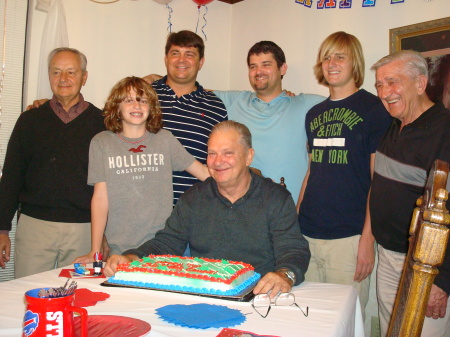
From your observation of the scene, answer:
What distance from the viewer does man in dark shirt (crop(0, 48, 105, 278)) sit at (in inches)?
110

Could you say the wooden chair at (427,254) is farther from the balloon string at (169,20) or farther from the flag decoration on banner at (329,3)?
the balloon string at (169,20)

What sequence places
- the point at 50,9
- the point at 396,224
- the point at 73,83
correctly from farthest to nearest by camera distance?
the point at 50,9 < the point at 73,83 < the point at 396,224

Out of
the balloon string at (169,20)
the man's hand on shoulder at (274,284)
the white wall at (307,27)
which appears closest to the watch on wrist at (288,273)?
the man's hand on shoulder at (274,284)

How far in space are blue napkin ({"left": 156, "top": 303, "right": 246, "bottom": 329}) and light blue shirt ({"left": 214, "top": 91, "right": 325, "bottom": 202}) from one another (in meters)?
1.74

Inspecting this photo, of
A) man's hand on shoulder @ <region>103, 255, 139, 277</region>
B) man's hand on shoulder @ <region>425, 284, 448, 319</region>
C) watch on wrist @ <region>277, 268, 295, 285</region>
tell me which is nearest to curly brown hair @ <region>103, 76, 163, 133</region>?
man's hand on shoulder @ <region>103, 255, 139, 277</region>

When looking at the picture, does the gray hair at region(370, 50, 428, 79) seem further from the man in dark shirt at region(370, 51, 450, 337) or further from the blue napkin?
the blue napkin

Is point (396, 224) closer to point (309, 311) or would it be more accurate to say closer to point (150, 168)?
point (309, 311)

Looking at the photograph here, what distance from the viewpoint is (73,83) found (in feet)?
9.68

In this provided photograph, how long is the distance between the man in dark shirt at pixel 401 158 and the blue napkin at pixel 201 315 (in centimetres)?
113

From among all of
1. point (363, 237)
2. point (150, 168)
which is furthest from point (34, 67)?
point (363, 237)

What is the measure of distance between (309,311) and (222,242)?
663 millimetres

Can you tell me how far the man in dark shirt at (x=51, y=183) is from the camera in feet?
9.20

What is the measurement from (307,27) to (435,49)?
1.34 meters

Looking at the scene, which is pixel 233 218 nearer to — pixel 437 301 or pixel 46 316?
pixel 437 301
